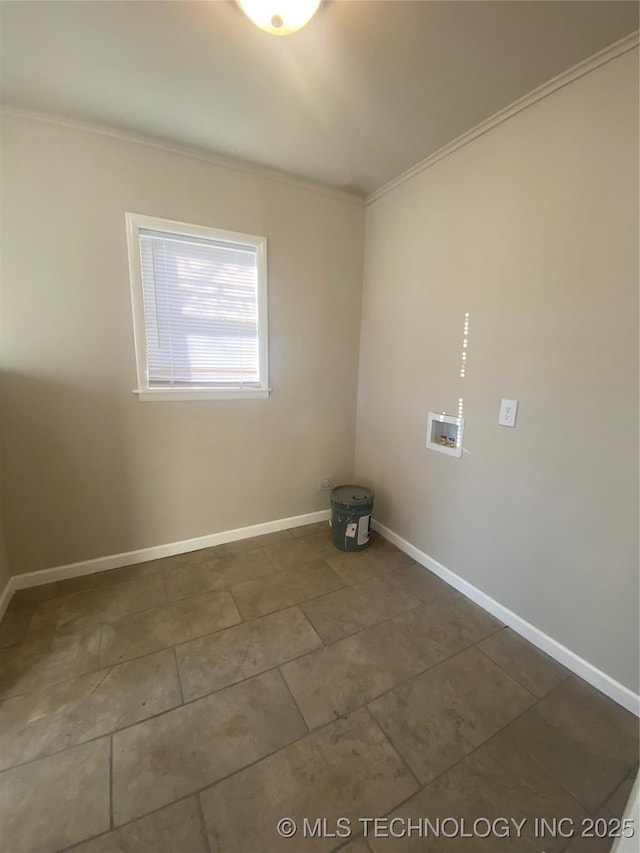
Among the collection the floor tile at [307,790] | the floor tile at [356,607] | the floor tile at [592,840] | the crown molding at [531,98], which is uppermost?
the crown molding at [531,98]

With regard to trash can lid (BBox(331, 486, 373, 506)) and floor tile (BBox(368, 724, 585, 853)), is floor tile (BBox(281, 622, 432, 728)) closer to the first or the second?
floor tile (BBox(368, 724, 585, 853))

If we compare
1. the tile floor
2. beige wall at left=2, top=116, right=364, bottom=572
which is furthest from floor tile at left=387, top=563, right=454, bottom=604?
beige wall at left=2, top=116, right=364, bottom=572

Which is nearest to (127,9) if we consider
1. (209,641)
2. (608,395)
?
(608,395)

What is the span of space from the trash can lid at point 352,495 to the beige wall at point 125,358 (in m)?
0.37

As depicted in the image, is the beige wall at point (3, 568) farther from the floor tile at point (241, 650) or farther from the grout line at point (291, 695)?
the grout line at point (291, 695)

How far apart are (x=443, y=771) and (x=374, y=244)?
3.03 meters

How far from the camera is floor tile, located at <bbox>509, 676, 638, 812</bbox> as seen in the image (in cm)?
121

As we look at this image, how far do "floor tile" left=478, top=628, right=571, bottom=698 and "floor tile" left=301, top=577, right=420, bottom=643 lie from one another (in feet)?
1.47

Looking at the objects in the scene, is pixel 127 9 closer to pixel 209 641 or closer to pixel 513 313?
pixel 513 313

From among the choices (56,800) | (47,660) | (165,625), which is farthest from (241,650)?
(47,660)

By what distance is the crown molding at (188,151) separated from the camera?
5.89 ft

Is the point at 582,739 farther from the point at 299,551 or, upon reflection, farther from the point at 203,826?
the point at 299,551

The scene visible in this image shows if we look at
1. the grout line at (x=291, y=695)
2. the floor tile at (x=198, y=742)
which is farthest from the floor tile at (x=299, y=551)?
the floor tile at (x=198, y=742)

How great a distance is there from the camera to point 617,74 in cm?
135
